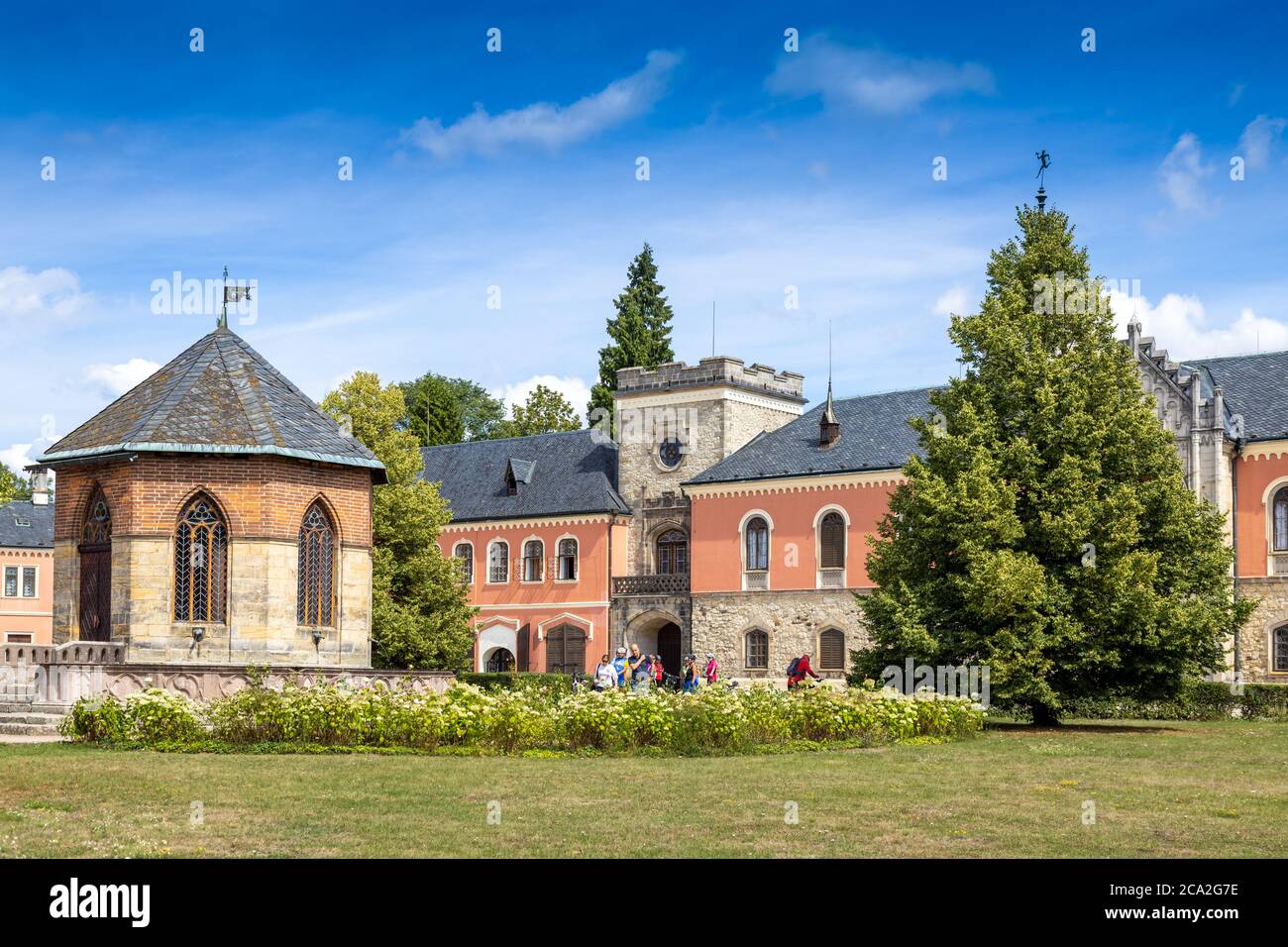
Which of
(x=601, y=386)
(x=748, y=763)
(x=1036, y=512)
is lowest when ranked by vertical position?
(x=748, y=763)

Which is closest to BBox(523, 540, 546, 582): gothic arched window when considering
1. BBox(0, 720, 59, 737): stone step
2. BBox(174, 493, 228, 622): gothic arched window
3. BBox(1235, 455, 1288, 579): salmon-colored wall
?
BBox(1235, 455, 1288, 579): salmon-colored wall

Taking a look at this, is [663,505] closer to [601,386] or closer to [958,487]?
[601,386]

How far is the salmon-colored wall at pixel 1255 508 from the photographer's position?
4153 centimetres

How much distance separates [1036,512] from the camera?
27.3m

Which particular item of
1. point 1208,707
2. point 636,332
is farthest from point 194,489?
point 636,332

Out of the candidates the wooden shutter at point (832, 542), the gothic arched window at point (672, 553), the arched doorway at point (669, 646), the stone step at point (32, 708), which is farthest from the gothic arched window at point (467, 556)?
the stone step at point (32, 708)

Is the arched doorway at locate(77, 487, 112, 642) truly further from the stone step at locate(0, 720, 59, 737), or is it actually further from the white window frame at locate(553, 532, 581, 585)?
the white window frame at locate(553, 532, 581, 585)

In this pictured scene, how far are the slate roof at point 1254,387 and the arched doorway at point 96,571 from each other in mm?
31327

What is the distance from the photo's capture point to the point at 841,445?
50188 mm

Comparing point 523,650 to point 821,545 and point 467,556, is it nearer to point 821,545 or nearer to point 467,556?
point 467,556

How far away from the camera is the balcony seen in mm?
53469
